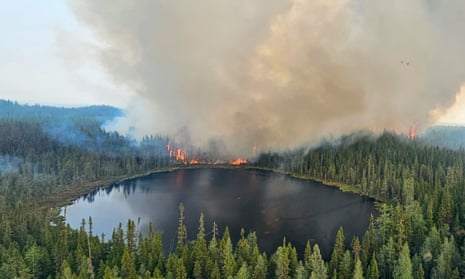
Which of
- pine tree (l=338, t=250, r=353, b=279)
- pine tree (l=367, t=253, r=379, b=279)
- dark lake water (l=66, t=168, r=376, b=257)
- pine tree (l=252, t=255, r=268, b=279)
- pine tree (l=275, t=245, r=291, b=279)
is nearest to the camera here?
pine tree (l=367, t=253, r=379, b=279)

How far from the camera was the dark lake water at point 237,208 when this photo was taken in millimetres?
98375

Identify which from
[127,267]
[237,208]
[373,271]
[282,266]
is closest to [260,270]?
[282,266]

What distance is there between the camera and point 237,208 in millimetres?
124688

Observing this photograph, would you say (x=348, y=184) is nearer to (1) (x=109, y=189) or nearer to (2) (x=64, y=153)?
(1) (x=109, y=189)

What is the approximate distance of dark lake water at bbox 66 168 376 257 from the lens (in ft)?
323

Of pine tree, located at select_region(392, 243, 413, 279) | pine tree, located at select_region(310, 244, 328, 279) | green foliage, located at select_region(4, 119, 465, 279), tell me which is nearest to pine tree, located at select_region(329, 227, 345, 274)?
green foliage, located at select_region(4, 119, 465, 279)

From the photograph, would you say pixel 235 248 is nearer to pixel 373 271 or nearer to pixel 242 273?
pixel 242 273

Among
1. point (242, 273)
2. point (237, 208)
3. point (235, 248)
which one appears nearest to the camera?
point (242, 273)

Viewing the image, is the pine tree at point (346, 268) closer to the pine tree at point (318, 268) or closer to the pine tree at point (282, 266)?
the pine tree at point (318, 268)

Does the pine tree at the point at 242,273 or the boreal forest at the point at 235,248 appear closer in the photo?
the pine tree at the point at 242,273

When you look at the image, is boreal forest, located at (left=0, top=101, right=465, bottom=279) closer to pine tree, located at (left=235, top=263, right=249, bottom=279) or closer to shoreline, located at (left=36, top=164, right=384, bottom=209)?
pine tree, located at (left=235, top=263, right=249, bottom=279)

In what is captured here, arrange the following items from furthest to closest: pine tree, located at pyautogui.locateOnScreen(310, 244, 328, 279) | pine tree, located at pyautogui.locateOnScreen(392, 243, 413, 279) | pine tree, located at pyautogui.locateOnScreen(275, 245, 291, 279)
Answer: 1. pine tree, located at pyautogui.locateOnScreen(275, 245, 291, 279)
2. pine tree, located at pyautogui.locateOnScreen(310, 244, 328, 279)
3. pine tree, located at pyautogui.locateOnScreen(392, 243, 413, 279)

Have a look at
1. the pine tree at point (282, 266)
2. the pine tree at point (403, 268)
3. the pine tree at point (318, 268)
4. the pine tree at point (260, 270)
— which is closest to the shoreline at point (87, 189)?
the pine tree at point (403, 268)

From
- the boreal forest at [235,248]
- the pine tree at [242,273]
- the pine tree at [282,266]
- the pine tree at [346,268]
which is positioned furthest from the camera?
the pine tree at [346,268]
